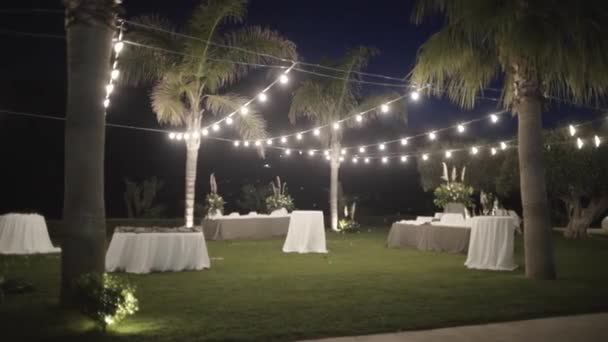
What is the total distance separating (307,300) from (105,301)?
2.26 meters

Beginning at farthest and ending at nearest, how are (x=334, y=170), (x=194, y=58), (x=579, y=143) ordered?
1. (x=334, y=170)
2. (x=579, y=143)
3. (x=194, y=58)

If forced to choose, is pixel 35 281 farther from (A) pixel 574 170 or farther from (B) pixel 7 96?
(B) pixel 7 96

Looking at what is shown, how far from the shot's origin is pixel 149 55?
478 inches

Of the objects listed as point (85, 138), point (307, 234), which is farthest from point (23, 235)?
point (85, 138)

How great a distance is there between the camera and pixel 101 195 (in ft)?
17.3

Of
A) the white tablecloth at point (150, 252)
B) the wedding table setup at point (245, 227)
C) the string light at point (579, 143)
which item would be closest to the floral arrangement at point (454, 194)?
the string light at point (579, 143)

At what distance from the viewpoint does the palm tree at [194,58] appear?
11.8 meters

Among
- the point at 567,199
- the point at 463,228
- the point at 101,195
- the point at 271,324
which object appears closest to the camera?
the point at 271,324

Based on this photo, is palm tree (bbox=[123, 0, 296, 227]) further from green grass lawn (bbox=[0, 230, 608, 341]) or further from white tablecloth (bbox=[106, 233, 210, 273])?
green grass lawn (bbox=[0, 230, 608, 341])

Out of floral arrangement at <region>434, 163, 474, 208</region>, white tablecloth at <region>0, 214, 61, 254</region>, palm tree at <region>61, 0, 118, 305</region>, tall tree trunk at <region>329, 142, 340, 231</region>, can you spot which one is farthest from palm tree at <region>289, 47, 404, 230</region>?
palm tree at <region>61, 0, 118, 305</region>

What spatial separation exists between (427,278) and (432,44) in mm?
3467

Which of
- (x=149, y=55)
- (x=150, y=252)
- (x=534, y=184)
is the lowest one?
(x=150, y=252)

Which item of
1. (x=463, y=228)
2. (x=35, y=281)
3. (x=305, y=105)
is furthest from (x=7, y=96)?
(x=463, y=228)

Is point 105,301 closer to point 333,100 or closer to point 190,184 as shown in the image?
point 190,184
